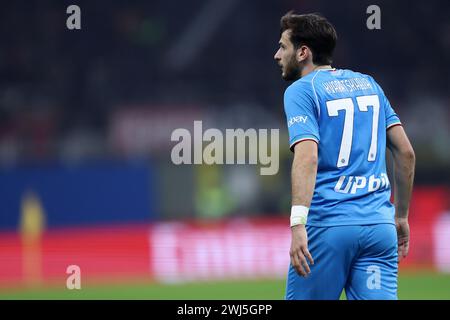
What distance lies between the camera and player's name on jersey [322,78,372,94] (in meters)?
4.98

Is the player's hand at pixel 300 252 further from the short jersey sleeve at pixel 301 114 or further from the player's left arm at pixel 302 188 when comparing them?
the short jersey sleeve at pixel 301 114

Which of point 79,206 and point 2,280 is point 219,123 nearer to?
point 79,206

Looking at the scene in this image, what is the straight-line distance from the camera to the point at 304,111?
16.1 ft

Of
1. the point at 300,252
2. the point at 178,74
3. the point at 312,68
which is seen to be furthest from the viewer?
the point at 178,74

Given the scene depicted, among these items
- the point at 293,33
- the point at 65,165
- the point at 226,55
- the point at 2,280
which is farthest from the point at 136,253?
the point at 293,33

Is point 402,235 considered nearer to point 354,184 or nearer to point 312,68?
point 354,184

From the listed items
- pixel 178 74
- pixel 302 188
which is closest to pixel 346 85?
pixel 302 188

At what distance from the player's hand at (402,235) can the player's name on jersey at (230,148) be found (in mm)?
11336

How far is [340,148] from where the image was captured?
16.2 ft

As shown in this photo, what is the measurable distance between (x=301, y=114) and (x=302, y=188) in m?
0.40

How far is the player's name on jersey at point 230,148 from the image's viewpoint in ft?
57.4

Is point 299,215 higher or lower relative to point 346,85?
lower

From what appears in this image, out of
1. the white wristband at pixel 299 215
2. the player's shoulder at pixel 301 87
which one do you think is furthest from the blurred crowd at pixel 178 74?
the white wristband at pixel 299 215

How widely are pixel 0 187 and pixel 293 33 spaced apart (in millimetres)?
12877
